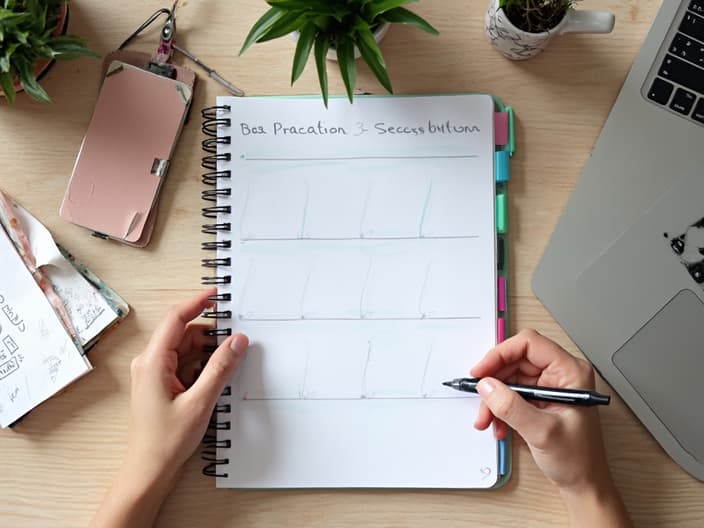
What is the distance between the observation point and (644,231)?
2.28ft

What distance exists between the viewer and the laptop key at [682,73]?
68 cm

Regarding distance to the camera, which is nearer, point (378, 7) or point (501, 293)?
point (378, 7)

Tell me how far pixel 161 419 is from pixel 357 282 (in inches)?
10.4

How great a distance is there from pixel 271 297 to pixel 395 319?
0.48 feet

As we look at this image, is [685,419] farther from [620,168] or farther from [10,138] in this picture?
[10,138]

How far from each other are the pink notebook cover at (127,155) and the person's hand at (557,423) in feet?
1.42

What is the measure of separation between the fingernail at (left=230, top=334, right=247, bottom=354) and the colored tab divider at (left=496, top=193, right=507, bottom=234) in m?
0.32

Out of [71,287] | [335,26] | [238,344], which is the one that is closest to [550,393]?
[238,344]

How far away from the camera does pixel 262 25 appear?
0.64 m

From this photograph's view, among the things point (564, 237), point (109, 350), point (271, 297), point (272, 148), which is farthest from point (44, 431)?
point (564, 237)

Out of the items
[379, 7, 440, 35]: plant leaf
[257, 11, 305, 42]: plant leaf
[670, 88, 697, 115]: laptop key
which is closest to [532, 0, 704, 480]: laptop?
[670, 88, 697, 115]: laptop key

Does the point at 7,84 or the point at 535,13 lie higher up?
the point at 535,13

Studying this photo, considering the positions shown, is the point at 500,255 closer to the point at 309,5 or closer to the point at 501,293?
the point at 501,293

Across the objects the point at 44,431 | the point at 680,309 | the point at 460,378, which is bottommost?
the point at 44,431
